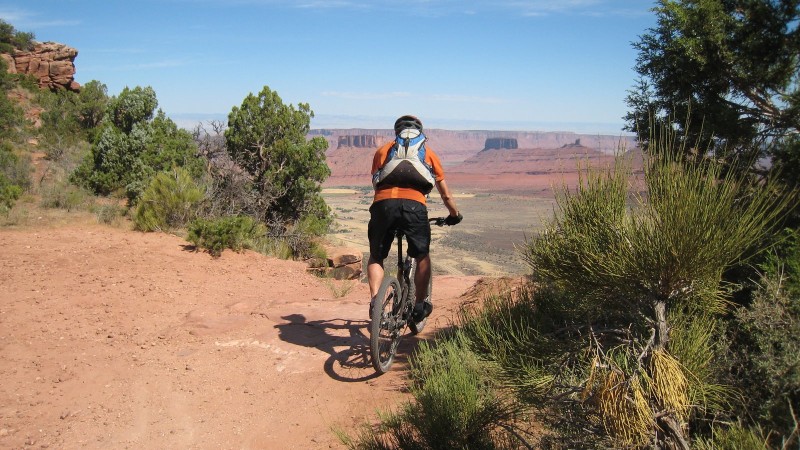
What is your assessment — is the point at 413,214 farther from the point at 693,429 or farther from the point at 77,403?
the point at 77,403

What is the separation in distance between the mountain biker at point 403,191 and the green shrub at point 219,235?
5.09 m

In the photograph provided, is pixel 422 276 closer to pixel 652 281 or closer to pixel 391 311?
pixel 391 311

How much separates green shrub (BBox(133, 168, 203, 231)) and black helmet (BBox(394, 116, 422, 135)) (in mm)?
6820

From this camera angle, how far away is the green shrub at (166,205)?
10.1m

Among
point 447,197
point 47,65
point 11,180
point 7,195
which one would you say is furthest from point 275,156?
point 47,65

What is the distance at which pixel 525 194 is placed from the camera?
87.6m

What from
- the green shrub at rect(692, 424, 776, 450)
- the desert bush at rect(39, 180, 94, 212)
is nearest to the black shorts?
the green shrub at rect(692, 424, 776, 450)

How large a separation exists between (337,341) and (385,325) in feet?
3.72

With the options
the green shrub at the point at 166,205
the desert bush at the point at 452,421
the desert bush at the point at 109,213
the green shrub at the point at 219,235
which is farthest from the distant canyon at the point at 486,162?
the desert bush at the point at 452,421

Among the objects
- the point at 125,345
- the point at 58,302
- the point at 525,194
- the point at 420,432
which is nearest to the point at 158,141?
the point at 58,302

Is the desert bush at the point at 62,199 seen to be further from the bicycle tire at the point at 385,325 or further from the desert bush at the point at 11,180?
the bicycle tire at the point at 385,325

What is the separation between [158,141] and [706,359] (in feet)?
43.4

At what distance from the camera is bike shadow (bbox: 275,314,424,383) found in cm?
477

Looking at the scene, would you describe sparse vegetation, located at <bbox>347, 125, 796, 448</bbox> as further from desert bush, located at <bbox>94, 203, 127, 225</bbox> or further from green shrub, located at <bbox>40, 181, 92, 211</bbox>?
green shrub, located at <bbox>40, 181, 92, 211</bbox>
